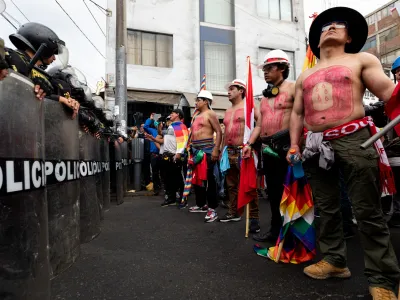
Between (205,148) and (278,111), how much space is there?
210 centimetres

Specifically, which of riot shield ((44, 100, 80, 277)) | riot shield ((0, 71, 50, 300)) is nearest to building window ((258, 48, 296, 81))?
riot shield ((44, 100, 80, 277))

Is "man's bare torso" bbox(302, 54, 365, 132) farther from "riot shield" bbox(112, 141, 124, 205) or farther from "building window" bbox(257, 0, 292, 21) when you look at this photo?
"building window" bbox(257, 0, 292, 21)

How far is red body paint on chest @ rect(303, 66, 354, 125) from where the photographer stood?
2342mm

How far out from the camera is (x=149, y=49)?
49.9 ft

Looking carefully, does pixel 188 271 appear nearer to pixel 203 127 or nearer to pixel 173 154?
pixel 203 127

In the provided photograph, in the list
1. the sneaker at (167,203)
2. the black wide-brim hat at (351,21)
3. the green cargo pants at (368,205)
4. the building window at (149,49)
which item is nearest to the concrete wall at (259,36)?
the building window at (149,49)

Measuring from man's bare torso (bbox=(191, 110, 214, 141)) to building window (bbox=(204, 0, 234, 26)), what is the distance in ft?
41.3

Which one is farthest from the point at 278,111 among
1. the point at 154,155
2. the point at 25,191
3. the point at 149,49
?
the point at 149,49

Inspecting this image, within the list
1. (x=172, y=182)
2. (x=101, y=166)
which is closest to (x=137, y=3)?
(x=172, y=182)

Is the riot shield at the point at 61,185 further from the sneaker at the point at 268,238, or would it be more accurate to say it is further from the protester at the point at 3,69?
the sneaker at the point at 268,238

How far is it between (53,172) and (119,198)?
4399 mm

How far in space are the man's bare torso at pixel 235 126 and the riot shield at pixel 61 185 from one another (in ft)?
7.82

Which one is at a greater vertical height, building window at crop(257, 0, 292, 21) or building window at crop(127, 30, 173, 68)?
building window at crop(257, 0, 292, 21)

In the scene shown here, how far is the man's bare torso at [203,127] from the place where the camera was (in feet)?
17.9
